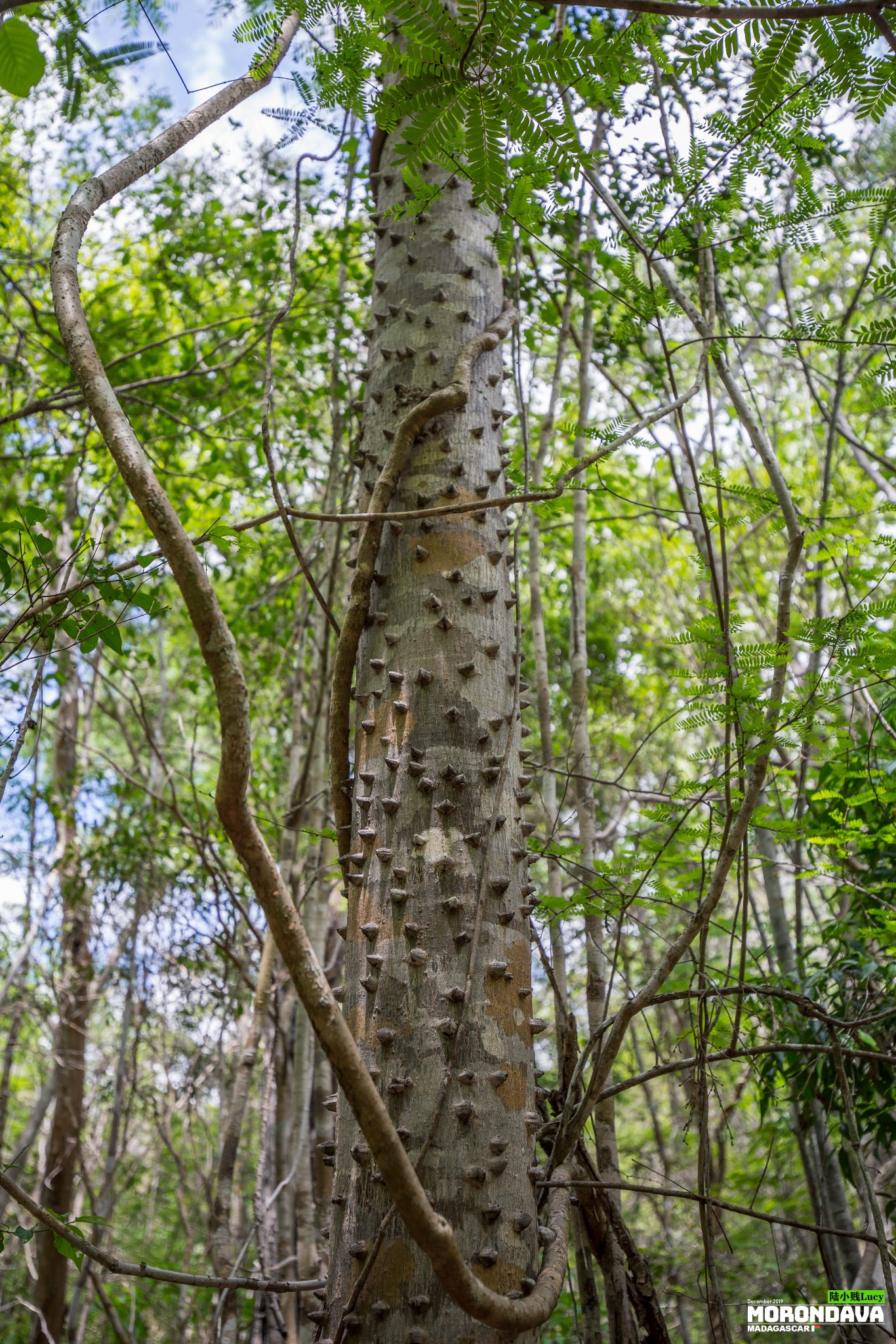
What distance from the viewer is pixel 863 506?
6371 mm

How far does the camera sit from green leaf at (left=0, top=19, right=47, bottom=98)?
1095 mm

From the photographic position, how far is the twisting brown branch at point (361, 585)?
79.5 inches

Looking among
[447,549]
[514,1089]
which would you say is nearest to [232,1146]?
[514,1089]

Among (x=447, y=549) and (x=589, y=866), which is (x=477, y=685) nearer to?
(x=447, y=549)

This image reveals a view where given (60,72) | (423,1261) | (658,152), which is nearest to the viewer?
(423,1261)

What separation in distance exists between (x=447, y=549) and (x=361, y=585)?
20 centimetres

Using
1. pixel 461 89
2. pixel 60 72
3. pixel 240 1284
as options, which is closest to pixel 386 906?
pixel 240 1284

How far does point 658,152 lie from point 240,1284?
447 centimetres

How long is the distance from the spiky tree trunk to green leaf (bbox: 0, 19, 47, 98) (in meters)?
1.10

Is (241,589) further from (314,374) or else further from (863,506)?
(863,506)

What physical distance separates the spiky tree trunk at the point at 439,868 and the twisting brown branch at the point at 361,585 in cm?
3

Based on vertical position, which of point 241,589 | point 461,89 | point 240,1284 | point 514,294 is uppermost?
point 241,589

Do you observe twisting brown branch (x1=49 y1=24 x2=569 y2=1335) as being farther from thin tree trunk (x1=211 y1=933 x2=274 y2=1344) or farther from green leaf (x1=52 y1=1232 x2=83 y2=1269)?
thin tree trunk (x1=211 y1=933 x2=274 y2=1344)

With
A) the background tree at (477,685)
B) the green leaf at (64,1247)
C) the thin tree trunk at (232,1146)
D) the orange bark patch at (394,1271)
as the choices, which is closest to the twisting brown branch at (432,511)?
the background tree at (477,685)
